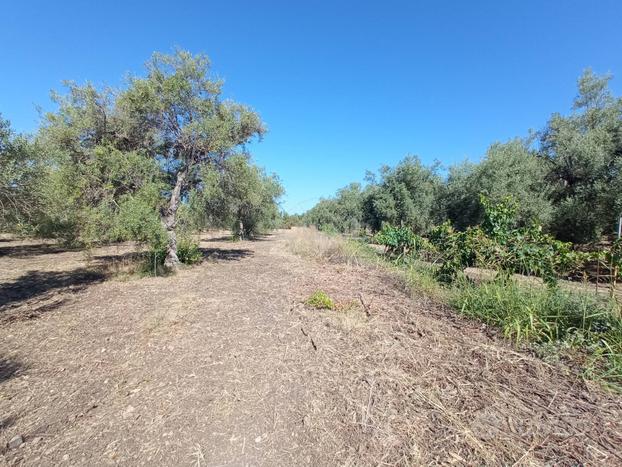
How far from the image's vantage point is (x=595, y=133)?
1440 centimetres

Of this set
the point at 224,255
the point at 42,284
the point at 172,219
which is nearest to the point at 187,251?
the point at 172,219

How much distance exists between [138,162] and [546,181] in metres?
21.1

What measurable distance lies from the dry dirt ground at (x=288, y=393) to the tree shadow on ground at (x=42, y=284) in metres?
1.55

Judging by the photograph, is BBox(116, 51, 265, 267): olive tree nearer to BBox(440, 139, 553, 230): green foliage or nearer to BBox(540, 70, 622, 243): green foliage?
BBox(440, 139, 553, 230): green foliage

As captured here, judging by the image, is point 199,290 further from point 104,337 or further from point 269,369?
point 269,369

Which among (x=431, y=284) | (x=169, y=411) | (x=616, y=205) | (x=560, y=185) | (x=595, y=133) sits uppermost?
(x=595, y=133)

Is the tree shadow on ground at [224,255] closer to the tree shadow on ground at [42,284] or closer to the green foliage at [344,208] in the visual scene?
the tree shadow on ground at [42,284]

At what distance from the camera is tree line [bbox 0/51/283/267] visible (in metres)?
6.84

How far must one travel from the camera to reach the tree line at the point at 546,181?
13523 millimetres

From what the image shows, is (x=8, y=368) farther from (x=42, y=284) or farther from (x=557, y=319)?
(x=557, y=319)

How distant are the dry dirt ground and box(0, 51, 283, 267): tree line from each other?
326 centimetres

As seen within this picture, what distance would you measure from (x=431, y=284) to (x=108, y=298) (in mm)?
7265

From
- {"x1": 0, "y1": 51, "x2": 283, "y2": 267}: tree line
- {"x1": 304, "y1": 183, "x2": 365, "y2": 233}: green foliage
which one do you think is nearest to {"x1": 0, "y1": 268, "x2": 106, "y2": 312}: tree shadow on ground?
{"x1": 0, "y1": 51, "x2": 283, "y2": 267}: tree line

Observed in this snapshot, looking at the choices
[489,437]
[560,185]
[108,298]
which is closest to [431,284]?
[489,437]
